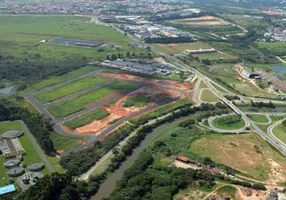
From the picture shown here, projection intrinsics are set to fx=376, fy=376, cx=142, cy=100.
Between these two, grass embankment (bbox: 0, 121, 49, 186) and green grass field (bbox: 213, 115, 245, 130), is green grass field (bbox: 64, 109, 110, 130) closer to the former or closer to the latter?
grass embankment (bbox: 0, 121, 49, 186)

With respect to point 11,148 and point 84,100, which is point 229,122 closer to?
point 84,100

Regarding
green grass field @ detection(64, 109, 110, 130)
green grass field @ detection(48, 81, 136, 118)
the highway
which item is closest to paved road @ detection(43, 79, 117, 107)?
green grass field @ detection(48, 81, 136, 118)

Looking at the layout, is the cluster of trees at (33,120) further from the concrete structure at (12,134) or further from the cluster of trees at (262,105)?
the cluster of trees at (262,105)

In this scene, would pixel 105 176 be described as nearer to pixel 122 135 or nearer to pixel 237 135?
pixel 122 135

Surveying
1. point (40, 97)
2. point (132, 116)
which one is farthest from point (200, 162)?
point (40, 97)

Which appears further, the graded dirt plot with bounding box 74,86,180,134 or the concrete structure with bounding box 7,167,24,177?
the graded dirt plot with bounding box 74,86,180,134

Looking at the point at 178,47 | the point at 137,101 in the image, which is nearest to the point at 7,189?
the point at 137,101
